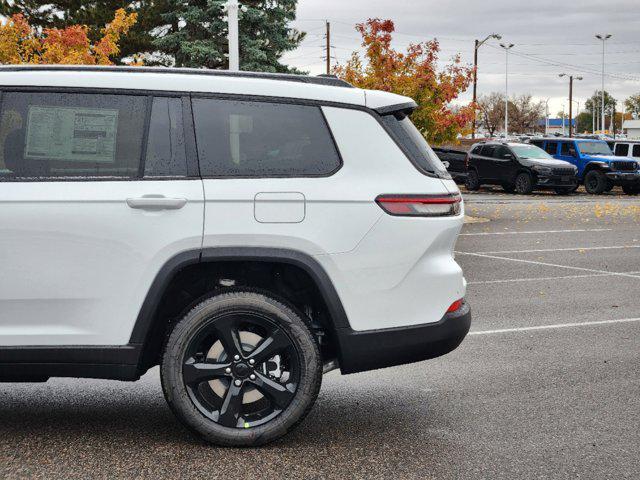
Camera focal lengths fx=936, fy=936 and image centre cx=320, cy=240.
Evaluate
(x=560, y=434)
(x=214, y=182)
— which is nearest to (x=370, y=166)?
(x=214, y=182)

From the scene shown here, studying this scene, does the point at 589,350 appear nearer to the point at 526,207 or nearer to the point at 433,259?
the point at 433,259

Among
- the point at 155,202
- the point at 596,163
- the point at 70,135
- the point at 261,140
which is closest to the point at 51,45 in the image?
the point at 596,163

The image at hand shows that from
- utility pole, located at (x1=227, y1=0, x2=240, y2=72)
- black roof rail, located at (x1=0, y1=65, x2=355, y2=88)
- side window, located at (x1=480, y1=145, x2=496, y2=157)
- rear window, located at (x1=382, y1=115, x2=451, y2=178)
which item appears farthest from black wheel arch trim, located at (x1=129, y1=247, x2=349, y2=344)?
side window, located at (x1=480, y1=145, x2=496, y2=157)

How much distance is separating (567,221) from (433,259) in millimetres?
17790

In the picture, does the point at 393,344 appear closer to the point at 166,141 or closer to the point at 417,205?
the point at 417,205

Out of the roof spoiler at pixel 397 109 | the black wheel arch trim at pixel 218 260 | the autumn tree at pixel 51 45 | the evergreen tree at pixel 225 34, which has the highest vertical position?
the evergreen tree at pixel 225 34

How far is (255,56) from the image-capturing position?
114 ft

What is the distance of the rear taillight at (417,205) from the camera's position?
15.3 ft

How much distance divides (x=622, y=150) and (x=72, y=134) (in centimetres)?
3299

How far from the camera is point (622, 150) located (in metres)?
35.0

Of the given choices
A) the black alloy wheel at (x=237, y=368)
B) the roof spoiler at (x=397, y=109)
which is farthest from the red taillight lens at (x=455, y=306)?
the roof spoiler at (x=397, y=109)

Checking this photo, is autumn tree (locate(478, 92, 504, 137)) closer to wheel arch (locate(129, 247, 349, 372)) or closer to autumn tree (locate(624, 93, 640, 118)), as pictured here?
autumn tree (locate(624, 93, 640, 118))

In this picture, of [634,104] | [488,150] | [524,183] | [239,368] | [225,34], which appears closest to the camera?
[239,368]

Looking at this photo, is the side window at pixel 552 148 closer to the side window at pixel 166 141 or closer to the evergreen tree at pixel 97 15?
the evergreen tree at pixel 97 15
